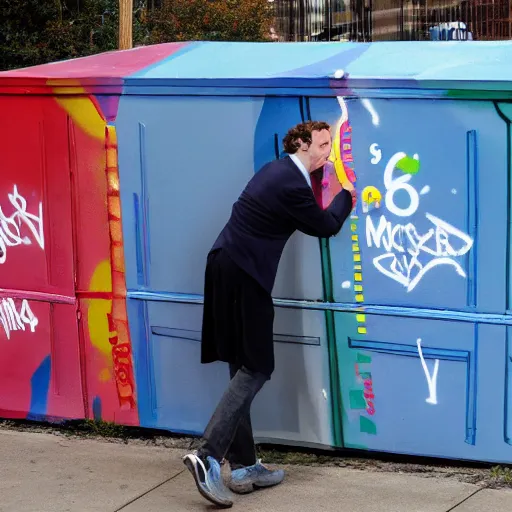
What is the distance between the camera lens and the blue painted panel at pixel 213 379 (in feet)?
14.7

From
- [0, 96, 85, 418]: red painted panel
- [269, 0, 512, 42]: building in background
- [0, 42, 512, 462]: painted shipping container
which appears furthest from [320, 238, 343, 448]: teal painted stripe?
[269, 0, 512, 42]: building in background

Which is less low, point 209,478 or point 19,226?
point 19,226

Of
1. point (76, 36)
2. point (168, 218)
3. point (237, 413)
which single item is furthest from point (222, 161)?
point (76, 36)

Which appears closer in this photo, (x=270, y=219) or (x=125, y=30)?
(x=270, y=219)

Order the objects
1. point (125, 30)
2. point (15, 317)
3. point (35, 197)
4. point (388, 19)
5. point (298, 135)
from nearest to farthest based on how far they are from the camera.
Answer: point (298, 135), point (35, 197), point (15, 317), point (125, 30), point (388, 19)

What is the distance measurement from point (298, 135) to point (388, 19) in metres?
12.4

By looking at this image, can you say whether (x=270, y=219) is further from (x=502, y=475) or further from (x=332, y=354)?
(x=502, y=475)

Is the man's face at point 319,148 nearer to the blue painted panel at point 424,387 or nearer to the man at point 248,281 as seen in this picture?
the man at point 248,281

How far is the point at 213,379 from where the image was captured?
15.4ft

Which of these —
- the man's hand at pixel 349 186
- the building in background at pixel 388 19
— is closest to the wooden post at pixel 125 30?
the man's hand at pixel 349 186

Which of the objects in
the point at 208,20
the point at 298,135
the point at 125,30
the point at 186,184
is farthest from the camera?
the point at 208,20

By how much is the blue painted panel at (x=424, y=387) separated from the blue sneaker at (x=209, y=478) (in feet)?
2.41

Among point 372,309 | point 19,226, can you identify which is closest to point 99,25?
point 19,226

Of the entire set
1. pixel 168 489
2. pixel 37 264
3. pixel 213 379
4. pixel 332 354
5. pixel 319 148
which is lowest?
pixel 168 489
